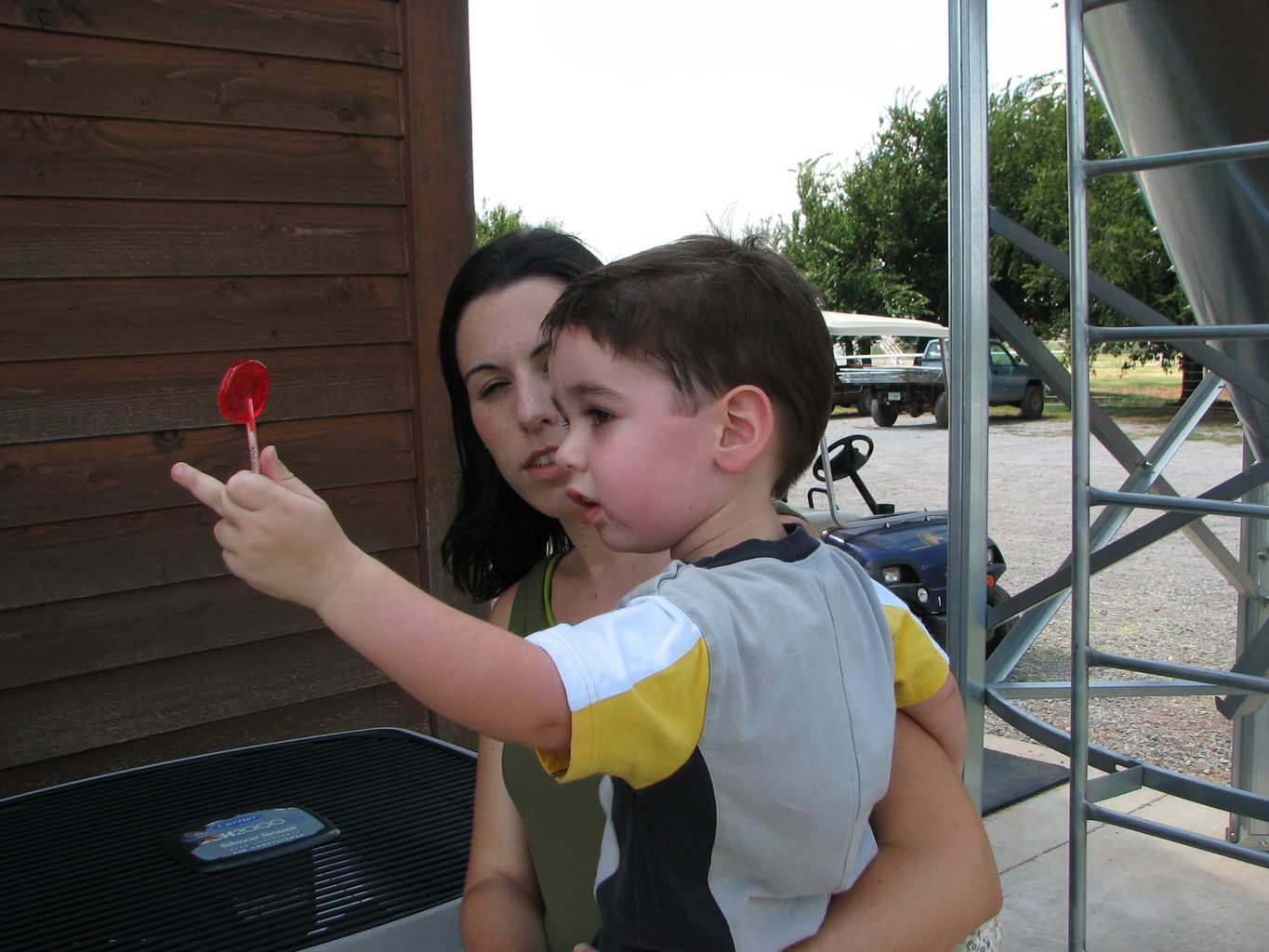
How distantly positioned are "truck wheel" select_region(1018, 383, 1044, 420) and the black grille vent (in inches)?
797

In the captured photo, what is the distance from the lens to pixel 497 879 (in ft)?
4.07

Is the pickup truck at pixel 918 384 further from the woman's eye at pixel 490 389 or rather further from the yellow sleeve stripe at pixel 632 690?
the yellow sleeve stripe at pixel 632 690

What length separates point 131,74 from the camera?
2.33m

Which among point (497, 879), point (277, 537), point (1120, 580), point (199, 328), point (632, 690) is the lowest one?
point (1120, 580)

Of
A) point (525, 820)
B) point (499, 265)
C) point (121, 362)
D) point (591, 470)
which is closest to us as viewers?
point (591, 470)

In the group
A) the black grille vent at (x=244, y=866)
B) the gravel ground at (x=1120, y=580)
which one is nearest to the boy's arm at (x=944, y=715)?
the black grille vent at (x=244, y=866)

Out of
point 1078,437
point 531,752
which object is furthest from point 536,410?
point 1078,437

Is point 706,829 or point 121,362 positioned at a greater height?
point 121,362

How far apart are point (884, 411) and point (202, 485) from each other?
19754 millimetres

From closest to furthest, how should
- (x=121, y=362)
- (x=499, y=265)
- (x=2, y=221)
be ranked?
(x=499, y=265)
(x=2, y=221)
(x=121, y=362)

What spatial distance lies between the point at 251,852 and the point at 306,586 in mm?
708

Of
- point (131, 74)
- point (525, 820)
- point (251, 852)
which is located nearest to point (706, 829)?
point (525, 820)

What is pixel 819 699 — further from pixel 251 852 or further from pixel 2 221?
pixel 2 221

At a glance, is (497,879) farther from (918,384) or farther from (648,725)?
(918,384)
